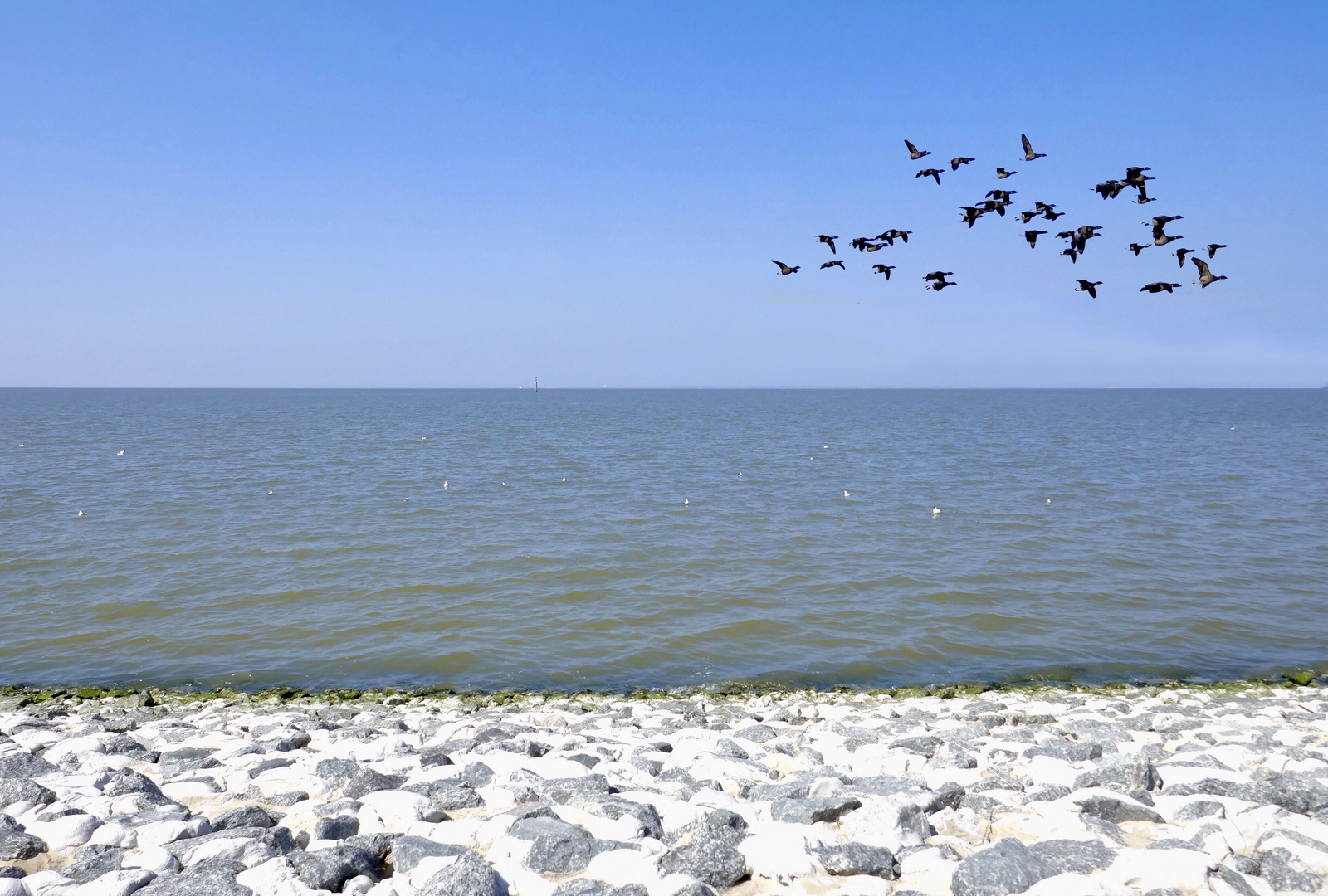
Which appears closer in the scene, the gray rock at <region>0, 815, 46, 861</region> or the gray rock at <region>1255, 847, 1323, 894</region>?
the gray rock at <region>1255, 847, 1323, 894</region>

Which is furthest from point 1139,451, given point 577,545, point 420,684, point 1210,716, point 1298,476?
point 420,684

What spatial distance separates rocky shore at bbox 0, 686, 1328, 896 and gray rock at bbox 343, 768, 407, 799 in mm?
27

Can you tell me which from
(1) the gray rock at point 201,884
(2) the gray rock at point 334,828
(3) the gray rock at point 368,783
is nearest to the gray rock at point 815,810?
(2) the gray rock at point 334,828

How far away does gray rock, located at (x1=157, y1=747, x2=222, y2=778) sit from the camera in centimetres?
702

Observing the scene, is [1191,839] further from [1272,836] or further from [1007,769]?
[1007,769]

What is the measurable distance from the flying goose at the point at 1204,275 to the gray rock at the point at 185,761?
1098 cm

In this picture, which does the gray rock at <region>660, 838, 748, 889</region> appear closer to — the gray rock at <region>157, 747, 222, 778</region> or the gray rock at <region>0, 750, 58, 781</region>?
the gray rock at <region>157, 747, 222, 778</region>

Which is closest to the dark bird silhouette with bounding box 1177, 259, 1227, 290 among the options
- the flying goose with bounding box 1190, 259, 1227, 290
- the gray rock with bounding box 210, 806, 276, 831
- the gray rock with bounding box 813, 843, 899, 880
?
the flying goose with bounding box 1190, 259, 1227, 290

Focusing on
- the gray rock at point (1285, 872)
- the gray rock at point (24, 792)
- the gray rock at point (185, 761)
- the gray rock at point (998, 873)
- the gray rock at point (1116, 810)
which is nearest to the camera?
the gray rock at point (1285, 872)

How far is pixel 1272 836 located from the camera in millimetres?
4734

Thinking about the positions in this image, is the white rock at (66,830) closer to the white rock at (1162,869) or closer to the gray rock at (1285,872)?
the white rock at (1162,869)

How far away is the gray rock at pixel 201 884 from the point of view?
4.43 m

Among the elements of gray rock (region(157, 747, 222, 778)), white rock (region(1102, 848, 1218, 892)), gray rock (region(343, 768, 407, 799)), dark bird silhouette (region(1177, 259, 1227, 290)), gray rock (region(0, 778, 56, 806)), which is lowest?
gray rock (region(157, 747, 222, 778))

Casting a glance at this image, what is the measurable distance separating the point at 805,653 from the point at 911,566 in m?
6.35
